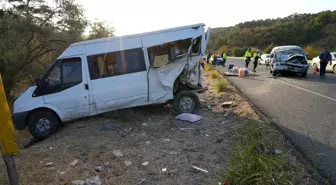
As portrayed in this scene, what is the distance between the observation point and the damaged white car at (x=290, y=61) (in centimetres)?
1555

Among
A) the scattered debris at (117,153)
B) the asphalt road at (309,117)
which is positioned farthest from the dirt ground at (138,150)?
the asphalt road at (309,117)

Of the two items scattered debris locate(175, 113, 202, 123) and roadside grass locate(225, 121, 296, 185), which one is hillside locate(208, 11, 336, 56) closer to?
scattered debris locate(175, 113, 202, 123)

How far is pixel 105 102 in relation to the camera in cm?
745

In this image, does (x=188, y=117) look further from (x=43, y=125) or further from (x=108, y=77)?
(x=43, y=125)

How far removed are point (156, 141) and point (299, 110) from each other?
13.9 ft

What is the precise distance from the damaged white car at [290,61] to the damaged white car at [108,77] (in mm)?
9697

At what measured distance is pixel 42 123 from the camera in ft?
23.8

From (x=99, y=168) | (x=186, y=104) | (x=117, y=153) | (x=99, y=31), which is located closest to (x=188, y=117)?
(x=186, y=104)

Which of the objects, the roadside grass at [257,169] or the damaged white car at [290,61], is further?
the damaged white car at [290,61]

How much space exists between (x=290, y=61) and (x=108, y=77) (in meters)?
12.1

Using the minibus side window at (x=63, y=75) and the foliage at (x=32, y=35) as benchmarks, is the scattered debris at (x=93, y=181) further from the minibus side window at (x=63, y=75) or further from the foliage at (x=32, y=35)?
the foliage at (x=32, y=35)

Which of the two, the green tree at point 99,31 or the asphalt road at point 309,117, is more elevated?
the green tree at point 99,31

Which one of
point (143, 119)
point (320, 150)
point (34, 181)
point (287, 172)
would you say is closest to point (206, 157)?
point (287, 172)

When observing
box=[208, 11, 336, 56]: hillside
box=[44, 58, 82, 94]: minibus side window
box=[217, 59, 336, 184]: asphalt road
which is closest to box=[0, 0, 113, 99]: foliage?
box=[44, 58, 82, 94]: minibus side window
